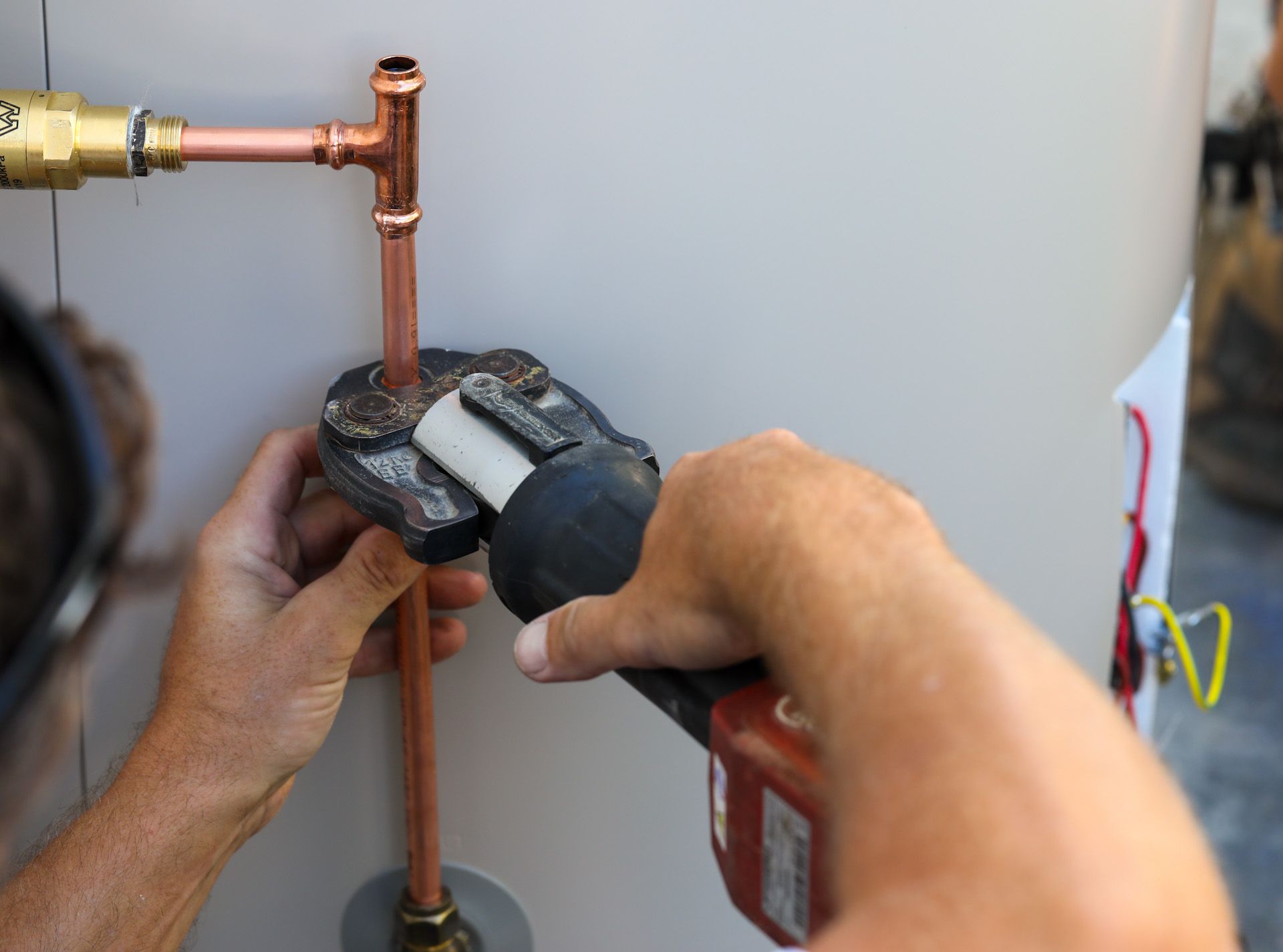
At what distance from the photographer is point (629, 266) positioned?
0.54 meters

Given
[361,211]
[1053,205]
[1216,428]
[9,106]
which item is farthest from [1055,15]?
[1216,428]

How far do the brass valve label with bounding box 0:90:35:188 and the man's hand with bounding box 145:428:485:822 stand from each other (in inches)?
6.0

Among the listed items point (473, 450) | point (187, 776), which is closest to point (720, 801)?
point (473, 450)

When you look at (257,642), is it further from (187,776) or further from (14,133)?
(14,133)

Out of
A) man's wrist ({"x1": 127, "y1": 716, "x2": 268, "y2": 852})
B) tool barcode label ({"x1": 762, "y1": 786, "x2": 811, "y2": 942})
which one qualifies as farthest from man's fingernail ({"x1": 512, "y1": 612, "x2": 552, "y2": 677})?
man's wrist ({"x1": 127, "y1": 716, "x2": 268, "y2": 852})

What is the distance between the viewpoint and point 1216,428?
1.88 metres

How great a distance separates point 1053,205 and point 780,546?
1.03 feet

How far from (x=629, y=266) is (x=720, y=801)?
0.26 meters

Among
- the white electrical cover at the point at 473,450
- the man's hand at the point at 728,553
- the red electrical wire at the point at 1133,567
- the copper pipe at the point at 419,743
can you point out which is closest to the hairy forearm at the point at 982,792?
the man's hand at the point at 728,553

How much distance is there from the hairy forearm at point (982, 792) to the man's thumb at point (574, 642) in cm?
9

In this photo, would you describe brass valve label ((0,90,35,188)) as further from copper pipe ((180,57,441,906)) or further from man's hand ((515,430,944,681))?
man's hand ((515,430,944,681))

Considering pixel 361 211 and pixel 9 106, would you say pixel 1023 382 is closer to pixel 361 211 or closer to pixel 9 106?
pixel 361 211

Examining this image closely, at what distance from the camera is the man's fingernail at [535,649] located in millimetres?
418

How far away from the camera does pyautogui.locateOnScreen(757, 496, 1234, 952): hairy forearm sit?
0.26m
